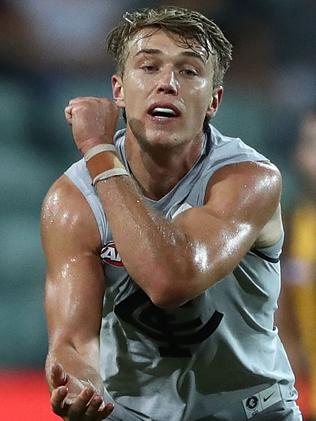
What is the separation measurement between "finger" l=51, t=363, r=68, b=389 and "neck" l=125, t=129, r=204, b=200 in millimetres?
659

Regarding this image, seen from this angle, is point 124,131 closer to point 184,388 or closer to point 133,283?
point 133,283

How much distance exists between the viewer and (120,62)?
9.89 ft

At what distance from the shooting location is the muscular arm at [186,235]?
2516mm

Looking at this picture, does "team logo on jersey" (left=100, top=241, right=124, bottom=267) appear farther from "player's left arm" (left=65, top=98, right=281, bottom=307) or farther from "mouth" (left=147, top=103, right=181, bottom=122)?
"mouth" (left=147, top=103, right=181, bottom=122)

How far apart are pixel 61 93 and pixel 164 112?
3.52 meters

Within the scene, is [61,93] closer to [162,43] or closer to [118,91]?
[118,91]

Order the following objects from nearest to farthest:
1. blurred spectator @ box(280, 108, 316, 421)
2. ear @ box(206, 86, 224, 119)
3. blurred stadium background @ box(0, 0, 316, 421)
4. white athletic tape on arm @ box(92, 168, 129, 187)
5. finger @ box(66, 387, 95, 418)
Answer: finger @ box(66, 387, 95, 418)
white athletic tape on arm @ box(92, 168, 129, 187)
ear @ box(206, 86, 224, 119)
blurred spectator @ box(280, 108, 316, 421)
blurred stadium background @ box(0, 0, 316, 421)

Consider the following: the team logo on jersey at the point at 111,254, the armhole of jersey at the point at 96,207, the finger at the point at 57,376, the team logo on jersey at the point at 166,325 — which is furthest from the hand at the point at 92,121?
the finger at the point at 57,376

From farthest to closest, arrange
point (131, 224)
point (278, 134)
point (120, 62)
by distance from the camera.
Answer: point (278, 134) < point (120, 62) < point (131, 224)

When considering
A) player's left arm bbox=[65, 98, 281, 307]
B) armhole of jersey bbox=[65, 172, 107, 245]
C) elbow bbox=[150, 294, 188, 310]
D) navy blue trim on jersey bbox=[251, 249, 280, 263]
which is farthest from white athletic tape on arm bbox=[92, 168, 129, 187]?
navy blue trim on jersey bbox=[251, 249, 280, 263]

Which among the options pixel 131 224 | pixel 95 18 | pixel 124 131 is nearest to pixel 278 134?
pixel 95 18

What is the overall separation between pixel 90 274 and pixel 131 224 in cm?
25

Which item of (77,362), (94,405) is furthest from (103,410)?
(77,362)

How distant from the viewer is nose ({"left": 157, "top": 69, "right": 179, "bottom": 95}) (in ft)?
9.01
